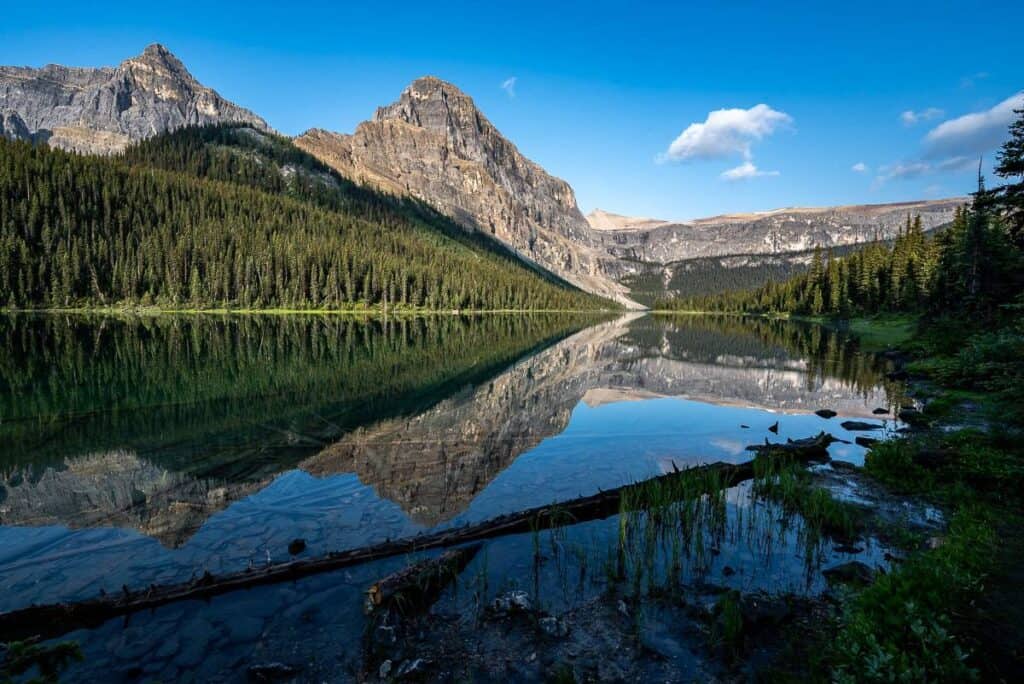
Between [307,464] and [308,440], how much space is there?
9.94 feet

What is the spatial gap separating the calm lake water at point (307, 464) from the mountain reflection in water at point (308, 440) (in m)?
0.09

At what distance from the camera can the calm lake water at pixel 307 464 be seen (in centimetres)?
899

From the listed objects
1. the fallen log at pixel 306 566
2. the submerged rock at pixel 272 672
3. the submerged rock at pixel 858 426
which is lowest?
the submerged rock at pixel 858 426

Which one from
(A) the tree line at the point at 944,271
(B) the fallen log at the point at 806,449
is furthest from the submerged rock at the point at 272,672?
(A) the tree line at the point at 944,271

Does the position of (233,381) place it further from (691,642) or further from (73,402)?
(691,642)

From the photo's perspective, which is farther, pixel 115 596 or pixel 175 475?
pixel 175 475

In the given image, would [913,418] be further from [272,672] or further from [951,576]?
Answer: [272,672]

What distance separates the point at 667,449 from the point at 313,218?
7272 inches

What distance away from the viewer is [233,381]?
3173cm

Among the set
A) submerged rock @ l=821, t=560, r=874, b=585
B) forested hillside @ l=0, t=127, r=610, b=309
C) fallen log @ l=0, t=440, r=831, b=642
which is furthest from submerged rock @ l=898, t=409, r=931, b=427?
forested hillside @ l=0, t=127, r=610, b=309

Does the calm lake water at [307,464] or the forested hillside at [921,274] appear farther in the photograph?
the forested hillside at [921,274]

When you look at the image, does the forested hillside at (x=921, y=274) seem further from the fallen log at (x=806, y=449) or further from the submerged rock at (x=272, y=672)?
the submerged rock at (x=272, y=672)

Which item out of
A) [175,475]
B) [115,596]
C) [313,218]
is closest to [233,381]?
[175,475]

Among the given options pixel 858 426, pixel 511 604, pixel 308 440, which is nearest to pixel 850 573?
pixel 511 604
